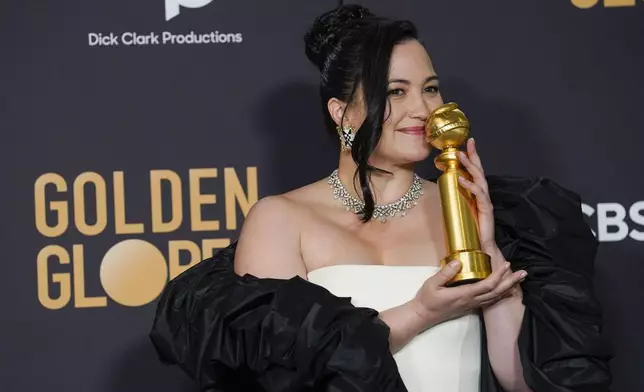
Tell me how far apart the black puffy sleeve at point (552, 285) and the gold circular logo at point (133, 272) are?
39.3 inches

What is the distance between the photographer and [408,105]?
242cm

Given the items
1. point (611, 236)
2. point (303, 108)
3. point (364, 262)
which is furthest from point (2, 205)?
point (611, 236)

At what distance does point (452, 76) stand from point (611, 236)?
613mm

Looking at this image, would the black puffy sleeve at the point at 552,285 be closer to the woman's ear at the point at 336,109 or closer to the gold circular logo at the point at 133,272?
the woman's ear at the point at 336,109

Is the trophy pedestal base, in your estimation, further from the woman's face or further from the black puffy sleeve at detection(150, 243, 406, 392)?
the woman's face

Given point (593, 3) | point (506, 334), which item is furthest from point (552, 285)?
point (593, 3)

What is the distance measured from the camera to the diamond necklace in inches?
100

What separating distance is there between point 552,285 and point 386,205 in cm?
40

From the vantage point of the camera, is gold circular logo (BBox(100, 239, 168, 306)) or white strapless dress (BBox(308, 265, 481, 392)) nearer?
white strapless dress (BBox(308, 265, 481, 392))

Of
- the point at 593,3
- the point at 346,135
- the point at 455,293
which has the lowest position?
the point at 455,293

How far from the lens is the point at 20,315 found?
9.92ft

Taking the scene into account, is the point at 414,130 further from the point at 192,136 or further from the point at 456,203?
the point at 192,136

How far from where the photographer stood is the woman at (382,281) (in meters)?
2.21

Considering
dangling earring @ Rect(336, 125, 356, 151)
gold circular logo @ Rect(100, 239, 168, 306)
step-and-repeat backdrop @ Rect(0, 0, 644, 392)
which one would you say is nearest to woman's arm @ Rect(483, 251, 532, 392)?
dangling earring @ Rect(336, 125, 356, 151)
